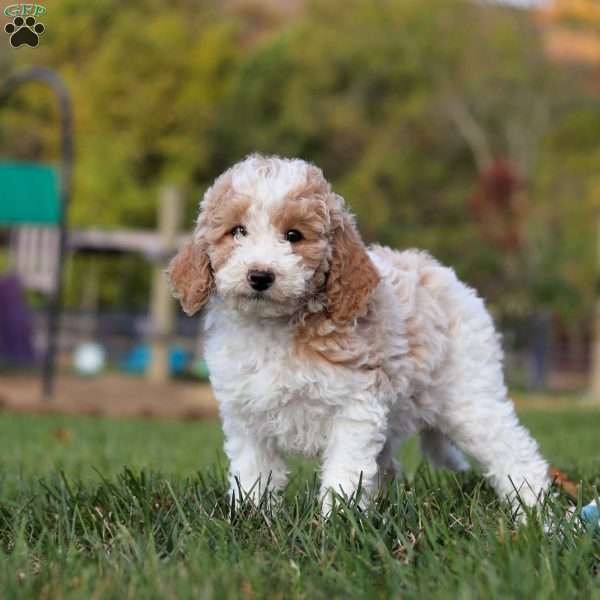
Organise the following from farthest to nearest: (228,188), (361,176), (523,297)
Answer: (361,176) < (523,297) < (228,188)

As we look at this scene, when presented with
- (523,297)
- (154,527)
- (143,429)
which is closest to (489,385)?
(154,527)

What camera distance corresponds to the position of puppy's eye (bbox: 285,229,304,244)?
387cm

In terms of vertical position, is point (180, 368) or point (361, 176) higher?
point (361, 176)

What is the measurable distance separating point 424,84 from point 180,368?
21453 mm

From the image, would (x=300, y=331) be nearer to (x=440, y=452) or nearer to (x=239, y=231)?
(x=239, y=231)

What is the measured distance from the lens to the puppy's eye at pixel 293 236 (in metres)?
3.87

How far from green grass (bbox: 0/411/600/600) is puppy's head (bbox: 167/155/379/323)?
72 cm

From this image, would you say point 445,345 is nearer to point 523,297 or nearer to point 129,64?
point 523,297

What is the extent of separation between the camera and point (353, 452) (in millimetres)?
3818

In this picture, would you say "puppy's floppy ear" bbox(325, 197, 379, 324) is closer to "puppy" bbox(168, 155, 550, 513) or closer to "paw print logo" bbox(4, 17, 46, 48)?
"puppy" bbox(168, 155, 550, 513)

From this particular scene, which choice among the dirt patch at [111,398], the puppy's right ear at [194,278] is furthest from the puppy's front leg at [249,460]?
the dirt patch at [111,398]

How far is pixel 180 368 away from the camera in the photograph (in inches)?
895

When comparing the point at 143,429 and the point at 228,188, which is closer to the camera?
the point at 228,188

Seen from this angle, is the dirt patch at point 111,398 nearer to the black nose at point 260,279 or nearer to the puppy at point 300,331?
the puppy at point 300,331
